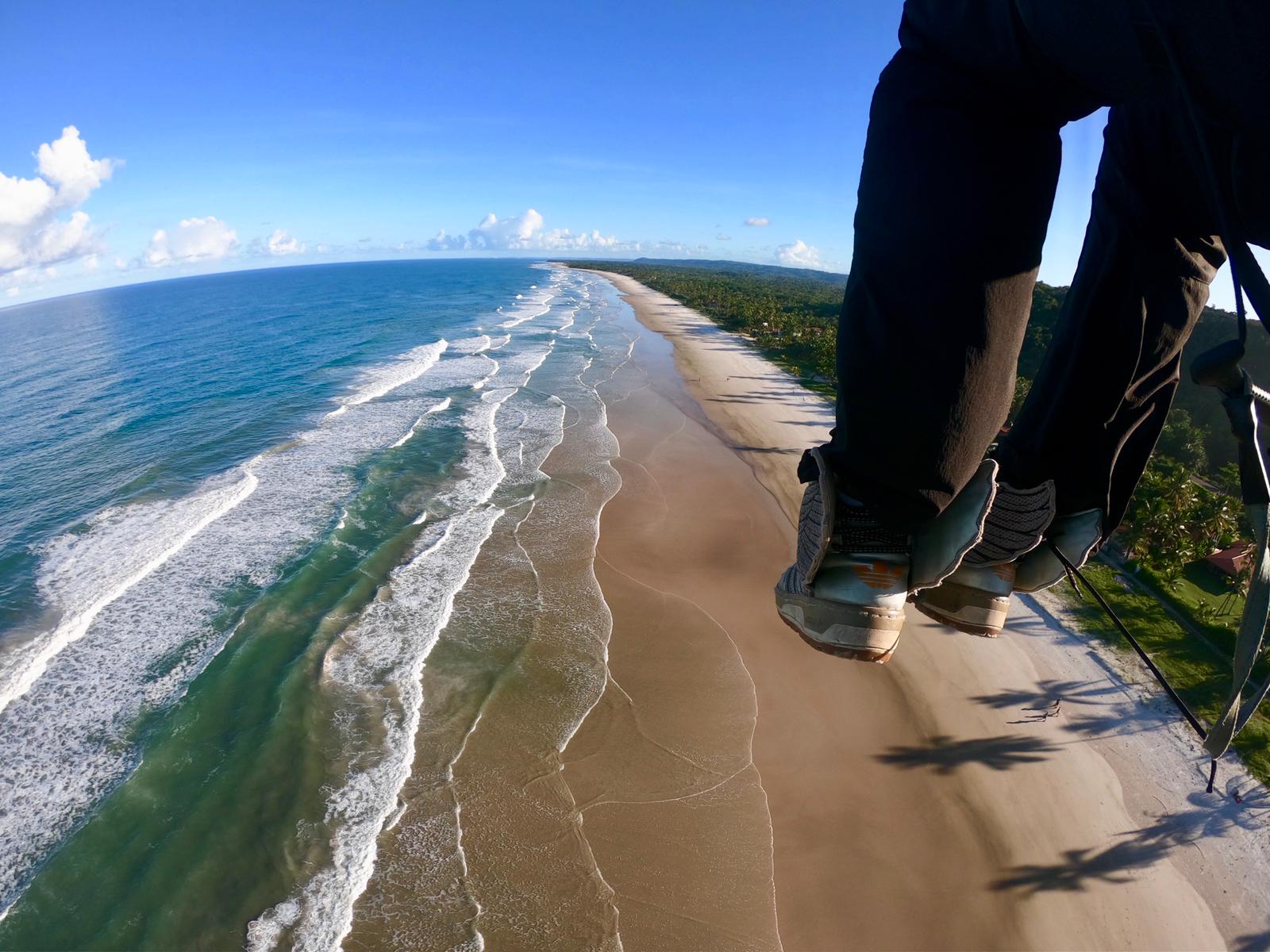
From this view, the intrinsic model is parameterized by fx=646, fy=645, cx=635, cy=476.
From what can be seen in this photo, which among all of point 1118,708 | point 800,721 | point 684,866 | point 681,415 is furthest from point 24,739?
point 681,415

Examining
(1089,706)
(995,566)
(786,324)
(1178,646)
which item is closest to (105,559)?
(995,566)

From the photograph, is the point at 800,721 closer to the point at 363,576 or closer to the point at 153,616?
the point at 363,576

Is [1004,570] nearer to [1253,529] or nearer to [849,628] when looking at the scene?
[849,628]

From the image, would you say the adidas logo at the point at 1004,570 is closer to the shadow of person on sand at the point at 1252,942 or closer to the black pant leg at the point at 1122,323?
the black pant leg at the point at 1122,323

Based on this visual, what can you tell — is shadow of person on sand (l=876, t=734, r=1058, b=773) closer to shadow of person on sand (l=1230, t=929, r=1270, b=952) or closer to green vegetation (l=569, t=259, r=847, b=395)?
shadow of person on sand (l=1230, t=929, r=1270, b=952)

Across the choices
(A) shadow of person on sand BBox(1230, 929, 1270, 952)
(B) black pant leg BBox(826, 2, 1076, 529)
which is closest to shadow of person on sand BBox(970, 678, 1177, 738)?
(A) shadow of person on sand BBox(1230, 929, 1270, 952)

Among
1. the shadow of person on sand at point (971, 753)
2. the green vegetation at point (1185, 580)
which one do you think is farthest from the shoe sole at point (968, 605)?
the shadow of person on sand at point (971, 753)
